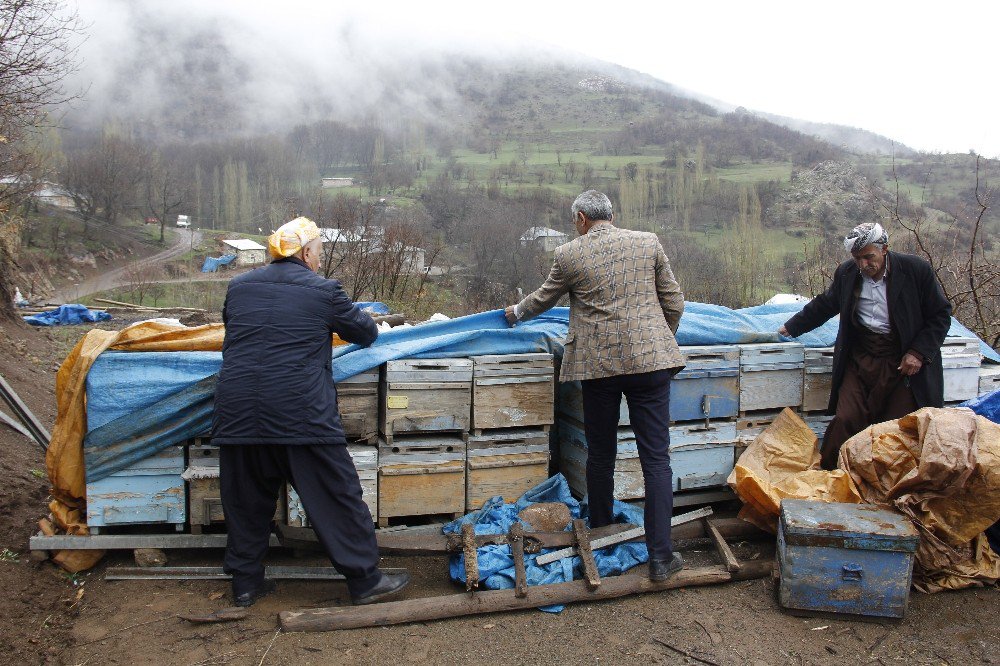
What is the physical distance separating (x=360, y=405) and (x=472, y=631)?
149 cm

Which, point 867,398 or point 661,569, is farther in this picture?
point 867,398

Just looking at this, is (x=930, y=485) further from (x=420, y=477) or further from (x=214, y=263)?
(x=214, y=263)

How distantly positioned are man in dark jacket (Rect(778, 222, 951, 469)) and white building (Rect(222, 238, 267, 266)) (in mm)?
42568

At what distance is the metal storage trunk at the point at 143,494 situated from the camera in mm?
4262

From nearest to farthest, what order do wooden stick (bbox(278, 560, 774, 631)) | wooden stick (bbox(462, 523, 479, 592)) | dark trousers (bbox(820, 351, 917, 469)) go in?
wooden stick (bbox(278, 560, 774, 631))
wooden stick (bbox(462, 523, 479, 592))
dark trousers (bbox(820, 351, 917, 469))

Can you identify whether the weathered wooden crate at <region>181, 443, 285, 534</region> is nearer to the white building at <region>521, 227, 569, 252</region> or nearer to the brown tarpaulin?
the brown tarpaulin

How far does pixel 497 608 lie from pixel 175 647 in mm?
1576

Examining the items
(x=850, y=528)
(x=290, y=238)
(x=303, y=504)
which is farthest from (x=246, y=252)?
(x=850, y=528)

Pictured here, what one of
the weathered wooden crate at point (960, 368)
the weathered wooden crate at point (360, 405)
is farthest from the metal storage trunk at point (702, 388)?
the weathered wooden crate at point (960, 368)

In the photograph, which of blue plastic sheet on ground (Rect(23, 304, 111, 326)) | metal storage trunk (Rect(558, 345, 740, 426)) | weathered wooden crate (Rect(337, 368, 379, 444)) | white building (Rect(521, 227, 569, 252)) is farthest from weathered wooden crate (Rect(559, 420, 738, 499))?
white building (Rect(521, 227, 569, 252))

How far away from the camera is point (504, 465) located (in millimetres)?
4645

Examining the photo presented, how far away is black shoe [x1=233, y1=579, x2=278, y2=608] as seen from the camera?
12.7 feet

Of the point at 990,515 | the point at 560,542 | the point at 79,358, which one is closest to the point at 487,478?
the point at 560,542

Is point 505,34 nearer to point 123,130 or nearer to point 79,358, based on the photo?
point 123,130
